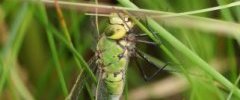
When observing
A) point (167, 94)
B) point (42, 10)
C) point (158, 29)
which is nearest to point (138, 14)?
point (158, 29)

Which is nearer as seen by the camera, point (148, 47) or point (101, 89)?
point (101, 89)

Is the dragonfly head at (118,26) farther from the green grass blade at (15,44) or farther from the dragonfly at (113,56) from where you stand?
the green grass blade at (15,44)

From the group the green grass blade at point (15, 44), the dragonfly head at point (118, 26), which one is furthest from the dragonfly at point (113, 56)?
the green grass blade at point (15, 44)

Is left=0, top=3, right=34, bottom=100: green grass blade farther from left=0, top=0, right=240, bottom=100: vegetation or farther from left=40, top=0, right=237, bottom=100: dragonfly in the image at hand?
left=40, top=0, right=237, bottom=100: dragonfly

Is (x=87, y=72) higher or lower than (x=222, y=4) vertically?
lower

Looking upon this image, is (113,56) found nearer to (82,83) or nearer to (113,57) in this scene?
(113,57)

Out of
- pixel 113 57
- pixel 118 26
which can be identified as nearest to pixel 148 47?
pixel 113 57

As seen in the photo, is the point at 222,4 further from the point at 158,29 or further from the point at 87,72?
the point at 87,72

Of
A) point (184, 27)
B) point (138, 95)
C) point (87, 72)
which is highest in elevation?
point (184, 27)

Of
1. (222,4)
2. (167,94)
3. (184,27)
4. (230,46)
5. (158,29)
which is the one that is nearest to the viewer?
(158,29)
